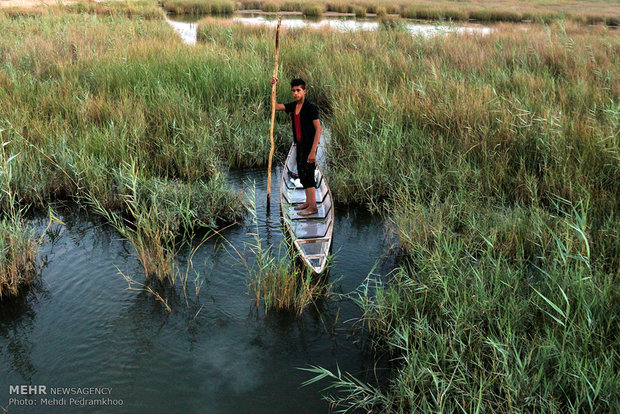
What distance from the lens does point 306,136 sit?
5629 millimetres

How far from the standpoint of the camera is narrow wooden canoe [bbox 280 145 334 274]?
4.62m

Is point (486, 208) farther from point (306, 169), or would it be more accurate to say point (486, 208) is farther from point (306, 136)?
point (306, 136)

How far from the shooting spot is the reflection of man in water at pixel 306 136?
546cm

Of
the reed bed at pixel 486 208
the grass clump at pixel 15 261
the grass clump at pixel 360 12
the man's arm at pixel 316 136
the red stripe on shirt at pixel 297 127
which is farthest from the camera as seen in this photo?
the grass clump at pixel 360 12

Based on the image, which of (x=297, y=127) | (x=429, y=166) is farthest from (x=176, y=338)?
(x=429, y=166)

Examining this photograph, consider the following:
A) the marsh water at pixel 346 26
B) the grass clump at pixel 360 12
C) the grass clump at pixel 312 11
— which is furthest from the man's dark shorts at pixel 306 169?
the grass clump at pixel 312 11

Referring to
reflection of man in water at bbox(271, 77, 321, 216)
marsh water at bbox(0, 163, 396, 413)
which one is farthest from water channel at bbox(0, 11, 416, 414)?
reflection of man in water at bbox(271, 77, 321, 216)

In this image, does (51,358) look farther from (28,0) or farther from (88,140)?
(28,0)

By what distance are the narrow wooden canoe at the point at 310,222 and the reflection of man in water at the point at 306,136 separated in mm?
160

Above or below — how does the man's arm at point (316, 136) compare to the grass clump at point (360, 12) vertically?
below

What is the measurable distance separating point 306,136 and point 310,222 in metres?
1.05

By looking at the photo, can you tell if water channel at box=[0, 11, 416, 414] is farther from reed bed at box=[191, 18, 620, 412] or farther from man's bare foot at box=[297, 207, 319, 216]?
man's bare foot at box=[297, 207, 319, 216]

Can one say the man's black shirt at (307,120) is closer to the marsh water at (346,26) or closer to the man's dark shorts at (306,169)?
the man's dark shorts at (306,169)

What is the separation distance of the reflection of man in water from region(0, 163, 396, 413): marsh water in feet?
3.26
